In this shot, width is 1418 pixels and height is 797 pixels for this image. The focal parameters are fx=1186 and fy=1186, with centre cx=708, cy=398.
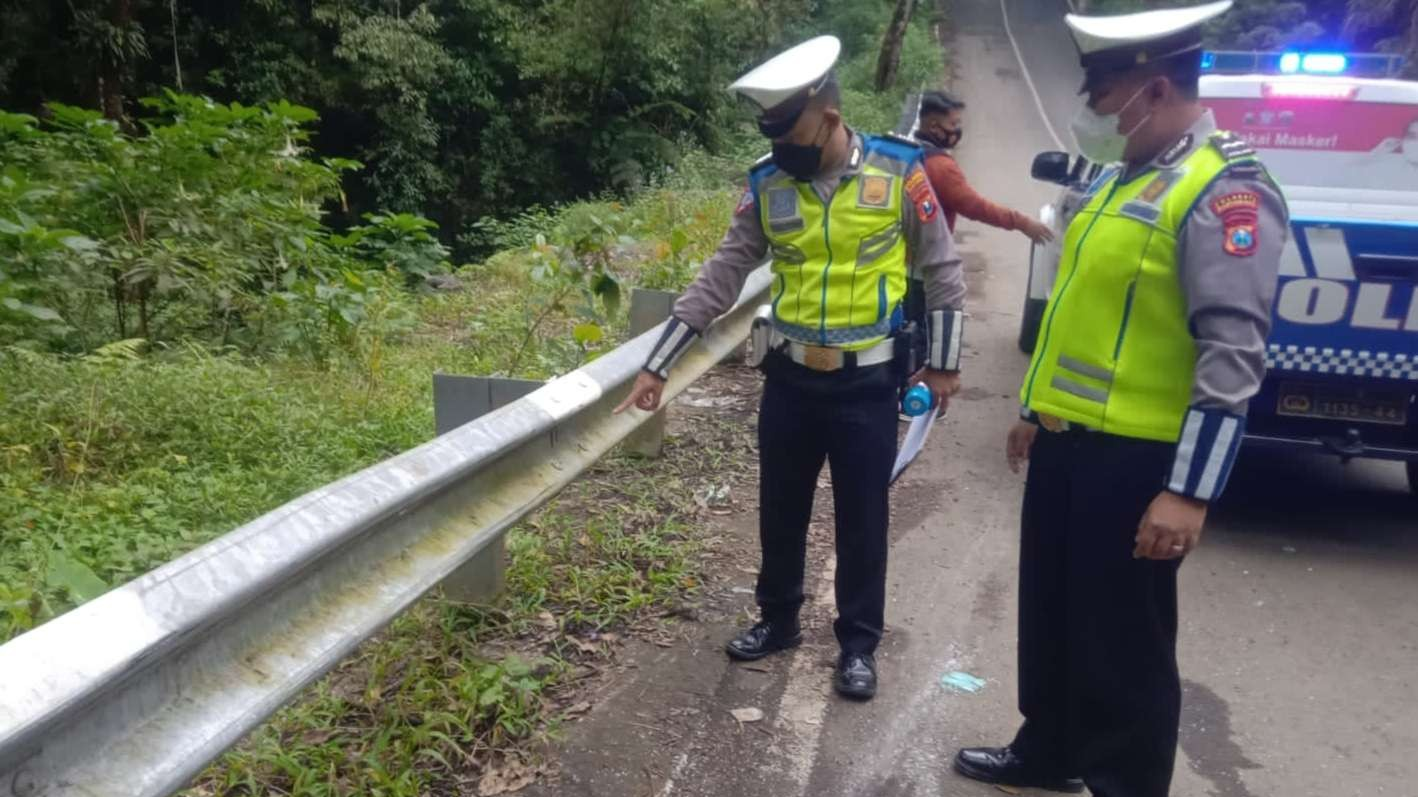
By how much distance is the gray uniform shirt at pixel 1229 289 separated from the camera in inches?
101

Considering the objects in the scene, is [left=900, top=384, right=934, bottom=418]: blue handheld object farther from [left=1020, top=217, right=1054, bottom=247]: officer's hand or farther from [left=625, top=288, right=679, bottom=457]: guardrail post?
[left=1020, top=217, right=1054, bottom=247]: officer's hand

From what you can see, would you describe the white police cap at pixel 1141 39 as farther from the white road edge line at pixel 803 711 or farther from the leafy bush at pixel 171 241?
the leafy bush at pixel 171 241

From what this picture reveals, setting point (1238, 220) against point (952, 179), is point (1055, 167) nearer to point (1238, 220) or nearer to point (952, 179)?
point (952, 179)

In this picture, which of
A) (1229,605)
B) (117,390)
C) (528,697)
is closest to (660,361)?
(528,697)

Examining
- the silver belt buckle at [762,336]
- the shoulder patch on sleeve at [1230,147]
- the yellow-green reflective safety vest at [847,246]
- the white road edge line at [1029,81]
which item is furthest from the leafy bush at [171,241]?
the white road edge line at [1029,81]

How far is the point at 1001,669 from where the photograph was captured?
13.3 feet

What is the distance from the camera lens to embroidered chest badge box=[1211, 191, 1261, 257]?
2600mm

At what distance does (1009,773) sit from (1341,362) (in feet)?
9.10

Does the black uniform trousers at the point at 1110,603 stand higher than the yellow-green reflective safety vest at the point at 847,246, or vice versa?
the yellow-green reflective safety vest at the point at 847,246

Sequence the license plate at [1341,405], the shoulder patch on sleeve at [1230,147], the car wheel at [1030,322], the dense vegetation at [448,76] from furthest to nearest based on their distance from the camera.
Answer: the dense vegetation at [448,76] < the car wheel at [1030,322] < the license plate at [1341,405] < the shoulder patch on sleeve at [1230,147]

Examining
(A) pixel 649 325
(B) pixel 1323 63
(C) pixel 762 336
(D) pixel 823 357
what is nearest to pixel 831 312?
(D) pixel 823 357

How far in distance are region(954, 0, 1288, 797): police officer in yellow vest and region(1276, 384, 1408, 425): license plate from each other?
264cm

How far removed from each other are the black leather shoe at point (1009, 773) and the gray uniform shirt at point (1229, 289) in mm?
1295

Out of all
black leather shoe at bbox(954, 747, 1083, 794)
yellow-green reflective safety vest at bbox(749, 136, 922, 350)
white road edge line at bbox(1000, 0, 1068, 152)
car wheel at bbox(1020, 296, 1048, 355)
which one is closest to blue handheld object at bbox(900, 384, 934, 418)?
yellow-green reflective safety vest at bbox(749, 136, 922, 350)
